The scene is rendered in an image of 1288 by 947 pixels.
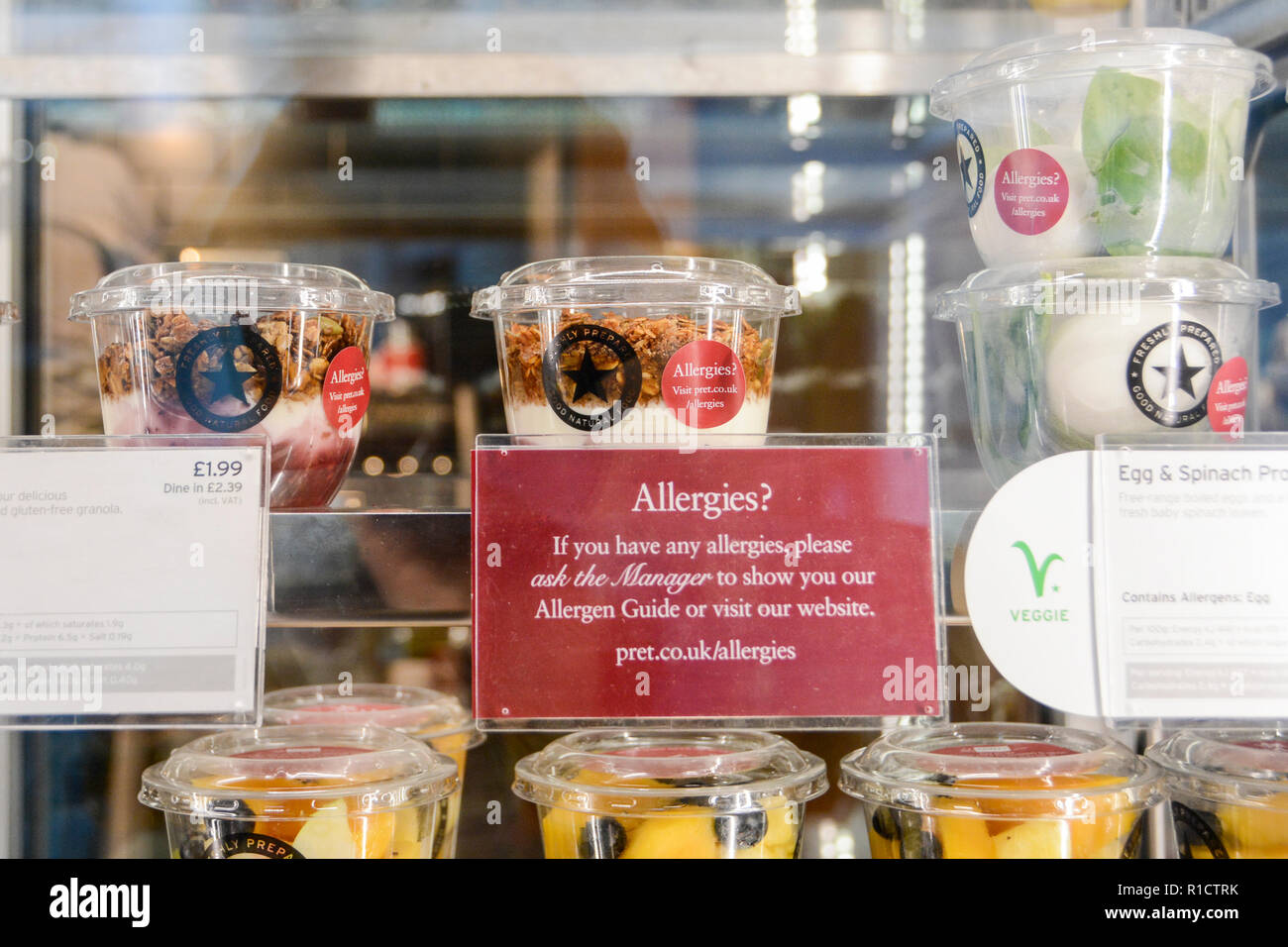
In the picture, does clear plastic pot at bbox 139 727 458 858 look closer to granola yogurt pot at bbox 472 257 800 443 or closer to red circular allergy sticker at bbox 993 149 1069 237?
granola yogurt pot at bbox 472 257 800 443

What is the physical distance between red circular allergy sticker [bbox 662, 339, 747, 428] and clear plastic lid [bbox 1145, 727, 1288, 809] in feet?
1.31

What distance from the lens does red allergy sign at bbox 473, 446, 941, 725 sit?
0.63 metres

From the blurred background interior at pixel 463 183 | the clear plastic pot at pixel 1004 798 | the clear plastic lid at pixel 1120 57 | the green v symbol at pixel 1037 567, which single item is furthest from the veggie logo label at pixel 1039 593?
the blurred background interior at pixel 463 183

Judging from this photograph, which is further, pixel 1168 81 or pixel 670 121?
pixel 670 121

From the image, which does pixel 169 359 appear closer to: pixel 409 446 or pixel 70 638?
pixel 70 638

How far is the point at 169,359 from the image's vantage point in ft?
2.53

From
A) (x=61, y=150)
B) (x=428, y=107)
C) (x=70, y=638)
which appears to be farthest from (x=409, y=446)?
(x=70, y=638)

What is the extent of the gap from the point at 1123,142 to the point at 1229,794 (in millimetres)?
464

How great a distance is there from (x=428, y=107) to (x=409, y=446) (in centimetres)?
38

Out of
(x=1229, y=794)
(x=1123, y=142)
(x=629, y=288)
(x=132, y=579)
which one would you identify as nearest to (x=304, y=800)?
(x=132, y=579)

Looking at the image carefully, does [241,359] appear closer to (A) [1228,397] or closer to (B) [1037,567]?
(B) [1037,567]

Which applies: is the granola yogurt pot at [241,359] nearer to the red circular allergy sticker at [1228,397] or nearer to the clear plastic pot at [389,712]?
the clear plastic pot at [389,712]
